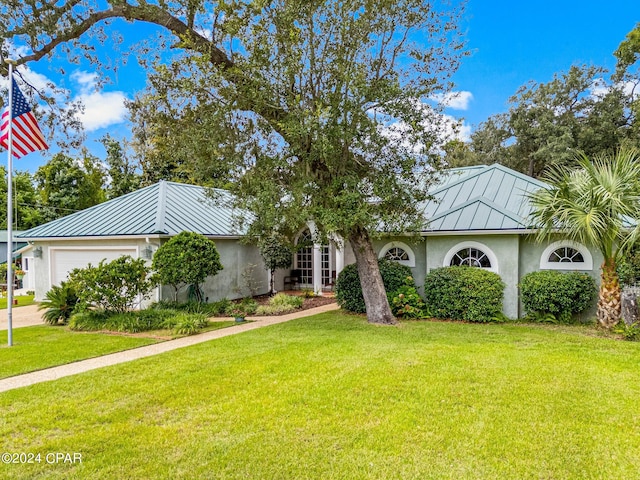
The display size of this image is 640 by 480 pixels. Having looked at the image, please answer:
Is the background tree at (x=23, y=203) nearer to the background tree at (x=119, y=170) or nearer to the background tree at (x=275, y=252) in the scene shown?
the background tree at (x=119, y=170)

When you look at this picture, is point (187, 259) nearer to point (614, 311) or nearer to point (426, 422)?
point (426, 422)

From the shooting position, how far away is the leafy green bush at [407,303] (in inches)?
452

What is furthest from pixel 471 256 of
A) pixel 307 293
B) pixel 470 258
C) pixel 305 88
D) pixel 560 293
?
pixel 307 293

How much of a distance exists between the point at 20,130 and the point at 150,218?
16.7 feet

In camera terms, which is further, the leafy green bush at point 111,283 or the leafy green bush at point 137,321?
the leafy green bush at point 111,283

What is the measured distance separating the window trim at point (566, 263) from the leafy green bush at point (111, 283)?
1066 centimetres

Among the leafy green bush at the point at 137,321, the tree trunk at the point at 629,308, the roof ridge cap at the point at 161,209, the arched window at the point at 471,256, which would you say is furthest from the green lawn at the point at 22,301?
the tree trunk at the point at 629,308

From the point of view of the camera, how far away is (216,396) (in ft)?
17.7

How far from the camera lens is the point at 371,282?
1093 centimetres

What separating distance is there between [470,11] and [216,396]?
10.1m

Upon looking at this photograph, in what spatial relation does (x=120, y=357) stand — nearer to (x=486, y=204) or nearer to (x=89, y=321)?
(x=89, y=321)

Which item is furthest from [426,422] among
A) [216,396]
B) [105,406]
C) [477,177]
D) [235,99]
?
[477,177]

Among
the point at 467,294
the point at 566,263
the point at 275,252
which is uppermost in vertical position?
the point at 275,252

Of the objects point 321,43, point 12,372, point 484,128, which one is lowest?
point 12,372
